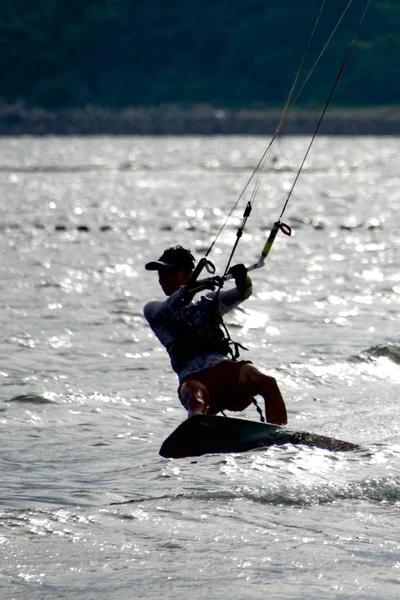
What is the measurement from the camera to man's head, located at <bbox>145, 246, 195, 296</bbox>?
8234 millimetres

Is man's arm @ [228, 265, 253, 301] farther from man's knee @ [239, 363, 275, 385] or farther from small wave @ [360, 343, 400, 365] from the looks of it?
small wave @ [360, 343, 400, 365]

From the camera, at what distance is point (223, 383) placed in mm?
8172

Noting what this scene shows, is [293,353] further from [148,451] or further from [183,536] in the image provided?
[183,536]

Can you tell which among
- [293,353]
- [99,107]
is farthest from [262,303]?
[99,107]

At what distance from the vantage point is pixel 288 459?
787 centimetres

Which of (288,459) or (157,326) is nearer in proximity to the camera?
(288,459)

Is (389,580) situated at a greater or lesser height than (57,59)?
lesser

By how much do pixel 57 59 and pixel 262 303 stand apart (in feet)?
504

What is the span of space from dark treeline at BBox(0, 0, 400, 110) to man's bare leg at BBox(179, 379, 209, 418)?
139041 millimetres

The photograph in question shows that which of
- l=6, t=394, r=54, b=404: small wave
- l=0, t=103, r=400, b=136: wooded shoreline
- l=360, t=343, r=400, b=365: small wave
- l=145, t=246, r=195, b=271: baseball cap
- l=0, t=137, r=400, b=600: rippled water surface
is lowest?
l=6, t=394, r=54, b=404: small wave

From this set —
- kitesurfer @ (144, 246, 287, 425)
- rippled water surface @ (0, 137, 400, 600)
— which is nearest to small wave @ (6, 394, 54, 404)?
rippled water surface @ (0, 137, 400, 600)

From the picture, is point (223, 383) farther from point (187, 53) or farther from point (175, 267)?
point (187, 53)

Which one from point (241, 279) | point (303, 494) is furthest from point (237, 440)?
point (241, 279)

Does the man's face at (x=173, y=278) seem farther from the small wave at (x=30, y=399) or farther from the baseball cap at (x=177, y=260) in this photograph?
the small wave at (x=30, y=399)
